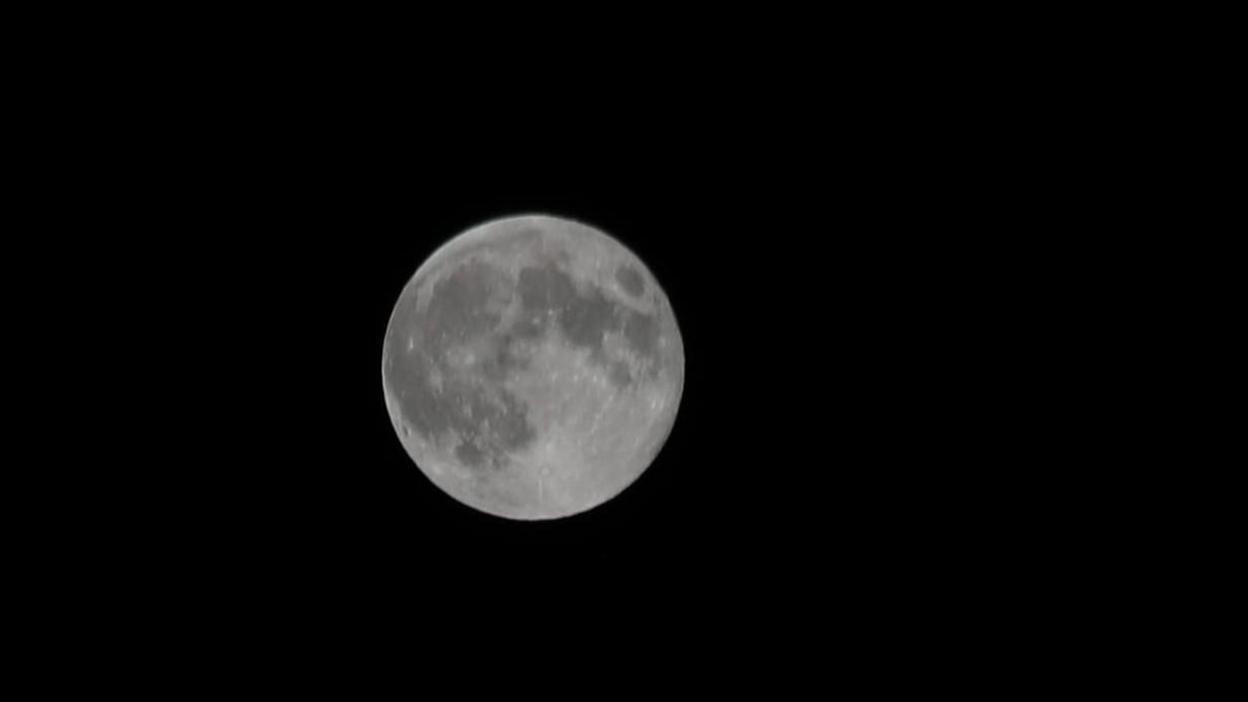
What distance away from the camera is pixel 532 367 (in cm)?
504

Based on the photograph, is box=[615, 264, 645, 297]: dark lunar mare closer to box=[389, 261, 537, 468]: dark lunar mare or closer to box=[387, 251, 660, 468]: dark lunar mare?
box=[387, 251, 660, 468]: dark lunar mare

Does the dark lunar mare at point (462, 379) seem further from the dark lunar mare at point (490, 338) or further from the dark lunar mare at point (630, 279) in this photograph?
the dark lunar mare at point (630, 279)

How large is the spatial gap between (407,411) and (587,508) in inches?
46.4

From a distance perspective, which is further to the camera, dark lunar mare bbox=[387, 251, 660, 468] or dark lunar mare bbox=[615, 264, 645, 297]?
dark lunar mare bbox=[615, 264, 645, 297]

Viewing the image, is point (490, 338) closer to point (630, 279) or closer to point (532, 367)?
point (532, 367)

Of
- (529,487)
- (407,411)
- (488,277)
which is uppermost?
(488,277)

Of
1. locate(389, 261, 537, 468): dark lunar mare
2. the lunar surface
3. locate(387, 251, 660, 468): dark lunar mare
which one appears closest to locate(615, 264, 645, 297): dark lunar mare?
the lunar surface

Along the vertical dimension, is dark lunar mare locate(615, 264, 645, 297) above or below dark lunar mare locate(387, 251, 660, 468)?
above

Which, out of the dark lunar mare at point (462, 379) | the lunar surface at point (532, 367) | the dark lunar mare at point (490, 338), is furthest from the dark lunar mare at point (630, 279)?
the dark lunar mare at point (462, 379)

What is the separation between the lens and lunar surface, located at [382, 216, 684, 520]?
509 centimetres

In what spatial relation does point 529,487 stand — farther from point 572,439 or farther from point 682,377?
point 682,377

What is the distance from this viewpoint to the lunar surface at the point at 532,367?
5.09m

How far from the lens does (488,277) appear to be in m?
5.20

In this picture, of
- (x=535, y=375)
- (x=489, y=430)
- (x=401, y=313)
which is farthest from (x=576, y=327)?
(x=401, y=313)
